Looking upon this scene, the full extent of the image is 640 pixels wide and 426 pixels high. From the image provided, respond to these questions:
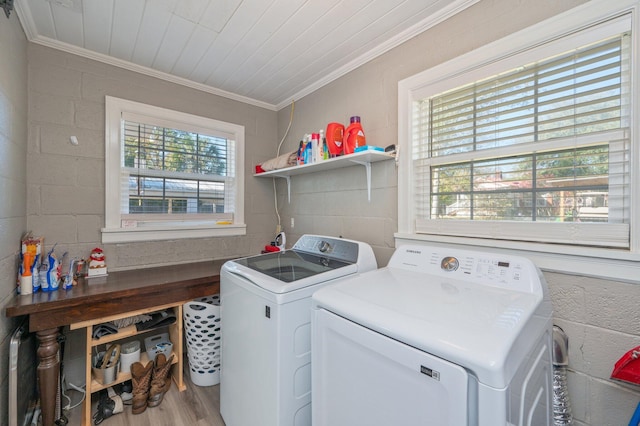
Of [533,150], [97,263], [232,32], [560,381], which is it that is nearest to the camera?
[560,381]

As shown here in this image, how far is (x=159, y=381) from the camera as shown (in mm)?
1922

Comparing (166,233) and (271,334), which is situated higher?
(166,233)

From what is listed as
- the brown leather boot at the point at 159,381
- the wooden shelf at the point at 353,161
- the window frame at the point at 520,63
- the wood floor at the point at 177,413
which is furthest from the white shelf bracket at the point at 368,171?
the brown leather boot at the point at 159,381

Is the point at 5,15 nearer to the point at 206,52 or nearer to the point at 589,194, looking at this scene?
the point at 206,52

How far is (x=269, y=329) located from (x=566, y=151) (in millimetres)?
1575

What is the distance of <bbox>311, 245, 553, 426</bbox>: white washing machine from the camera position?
68 cm

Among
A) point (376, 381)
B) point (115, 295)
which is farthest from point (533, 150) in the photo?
point (115, 295)

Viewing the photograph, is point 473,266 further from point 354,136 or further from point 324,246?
point 354,136

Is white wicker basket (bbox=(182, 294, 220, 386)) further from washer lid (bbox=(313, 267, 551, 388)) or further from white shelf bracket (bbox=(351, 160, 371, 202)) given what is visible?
white shelf bracket (bbox=(351, 160, 371, 202))

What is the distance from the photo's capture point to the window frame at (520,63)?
1061 mm

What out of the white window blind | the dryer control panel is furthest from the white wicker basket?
the dryer control panel

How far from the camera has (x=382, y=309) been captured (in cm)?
93

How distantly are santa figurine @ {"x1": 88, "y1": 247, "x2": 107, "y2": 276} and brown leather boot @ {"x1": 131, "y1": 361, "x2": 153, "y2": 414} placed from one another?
706 mm

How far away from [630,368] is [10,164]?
9.72 ft
